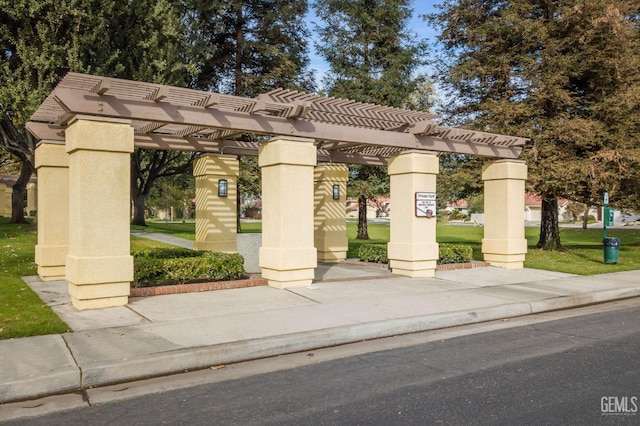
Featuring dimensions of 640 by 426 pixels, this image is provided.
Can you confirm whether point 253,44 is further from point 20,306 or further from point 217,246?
point 20,306

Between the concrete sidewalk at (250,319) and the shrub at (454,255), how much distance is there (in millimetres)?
1746

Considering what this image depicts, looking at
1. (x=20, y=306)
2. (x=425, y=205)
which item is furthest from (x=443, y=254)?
(x=20, y=306)

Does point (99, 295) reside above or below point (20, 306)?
above

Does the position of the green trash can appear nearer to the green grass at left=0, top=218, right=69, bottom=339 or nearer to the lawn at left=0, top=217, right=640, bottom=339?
the lawn at left=0, top=217, right=640, bottom=339

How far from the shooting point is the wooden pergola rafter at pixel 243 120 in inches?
333

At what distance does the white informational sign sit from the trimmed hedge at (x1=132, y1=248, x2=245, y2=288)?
442cm

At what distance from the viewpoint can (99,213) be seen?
8.44 meters

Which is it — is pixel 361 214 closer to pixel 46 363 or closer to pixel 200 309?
pixel 200 309

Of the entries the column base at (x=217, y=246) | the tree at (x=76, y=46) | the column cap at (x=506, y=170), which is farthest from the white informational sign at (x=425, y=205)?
the tree at (x=76, y=46)

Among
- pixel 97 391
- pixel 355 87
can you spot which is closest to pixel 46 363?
pixel 97 391

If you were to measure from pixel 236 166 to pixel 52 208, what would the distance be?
5.80 m

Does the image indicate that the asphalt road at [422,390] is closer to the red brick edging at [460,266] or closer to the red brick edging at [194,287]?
the red brick edging at [194,287]

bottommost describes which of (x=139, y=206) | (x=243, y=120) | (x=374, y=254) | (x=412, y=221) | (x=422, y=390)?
(x=422, y=390)

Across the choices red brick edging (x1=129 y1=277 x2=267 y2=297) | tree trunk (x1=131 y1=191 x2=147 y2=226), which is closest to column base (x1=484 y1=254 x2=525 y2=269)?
red brick edging (x1=129 y1=277 x2=267 y2=297)
